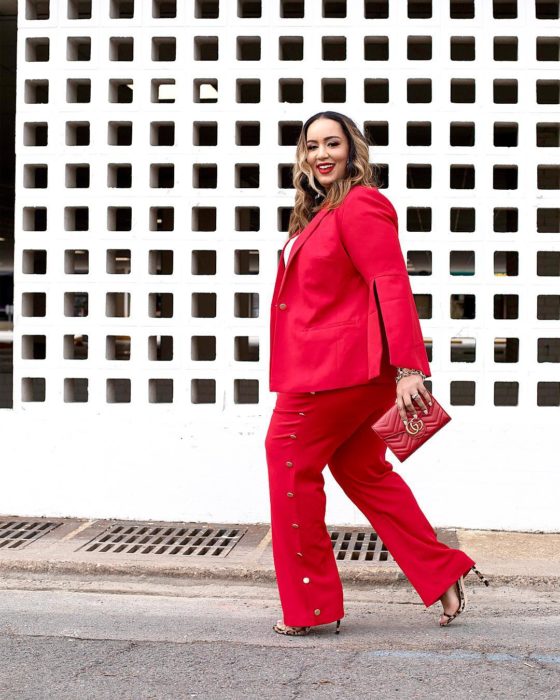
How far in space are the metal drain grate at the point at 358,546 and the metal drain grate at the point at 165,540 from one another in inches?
19.7

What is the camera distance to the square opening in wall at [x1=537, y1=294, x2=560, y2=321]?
5.99m

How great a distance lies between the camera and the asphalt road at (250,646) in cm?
312

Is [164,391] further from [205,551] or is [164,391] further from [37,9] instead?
[205,551]

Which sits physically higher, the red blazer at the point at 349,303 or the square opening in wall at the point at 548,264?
the square opening in wall at the point at 548,264

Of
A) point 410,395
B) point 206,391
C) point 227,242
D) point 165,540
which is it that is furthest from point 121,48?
point 206,391

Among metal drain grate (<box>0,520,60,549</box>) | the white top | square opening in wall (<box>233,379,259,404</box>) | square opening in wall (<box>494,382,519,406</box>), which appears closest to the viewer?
the white top

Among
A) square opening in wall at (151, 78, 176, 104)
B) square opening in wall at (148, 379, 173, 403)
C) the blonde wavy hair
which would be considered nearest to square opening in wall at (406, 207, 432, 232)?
square opening in wall at (151, 78, 176, 104)

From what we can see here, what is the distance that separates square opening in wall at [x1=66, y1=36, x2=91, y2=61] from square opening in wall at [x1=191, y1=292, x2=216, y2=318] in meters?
1.45

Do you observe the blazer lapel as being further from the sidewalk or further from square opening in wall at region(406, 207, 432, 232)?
square opening in wall at region(406, 207, 432, 232)

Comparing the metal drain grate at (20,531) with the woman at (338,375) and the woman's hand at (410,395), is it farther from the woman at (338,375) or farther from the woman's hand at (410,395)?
the woman's hand at (410,395)

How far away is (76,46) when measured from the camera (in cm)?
550

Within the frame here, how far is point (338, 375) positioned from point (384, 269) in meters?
0.40

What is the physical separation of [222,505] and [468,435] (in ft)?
4.37

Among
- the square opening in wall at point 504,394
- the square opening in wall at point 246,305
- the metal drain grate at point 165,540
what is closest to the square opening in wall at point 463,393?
the square opening in wall at point 504,394
